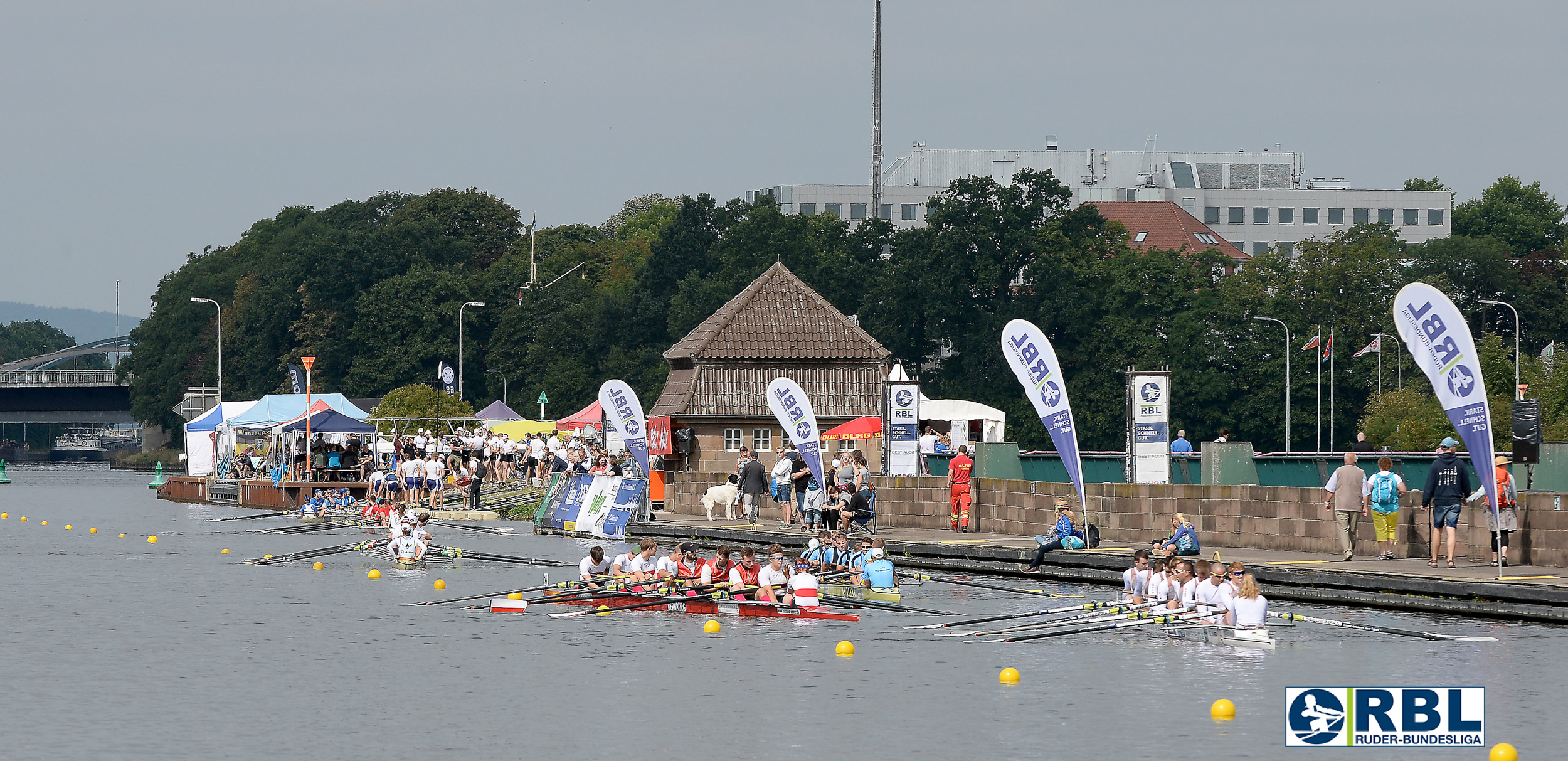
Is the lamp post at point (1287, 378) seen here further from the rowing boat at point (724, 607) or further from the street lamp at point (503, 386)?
the rowing boat at point (724, 607)

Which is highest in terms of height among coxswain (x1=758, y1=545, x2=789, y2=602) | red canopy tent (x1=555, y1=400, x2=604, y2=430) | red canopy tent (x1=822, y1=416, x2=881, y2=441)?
red canopy tent (x1=555, y1=400, x2=604, y2=430)

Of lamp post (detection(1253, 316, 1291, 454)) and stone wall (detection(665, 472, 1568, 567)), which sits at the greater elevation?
lamp post (detection(1253, 316, 1291, 454))

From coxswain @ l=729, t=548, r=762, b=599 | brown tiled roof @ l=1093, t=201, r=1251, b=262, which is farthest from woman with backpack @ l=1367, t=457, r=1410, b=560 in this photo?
brown tiled roof @ l=1093, t=201, r=1251, b=262

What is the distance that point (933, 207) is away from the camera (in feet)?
289

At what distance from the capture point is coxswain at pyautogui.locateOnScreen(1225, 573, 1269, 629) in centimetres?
2147

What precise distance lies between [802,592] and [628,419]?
18.7 meters

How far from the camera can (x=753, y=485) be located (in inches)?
1666

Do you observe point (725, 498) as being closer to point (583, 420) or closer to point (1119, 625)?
point (583, 420)

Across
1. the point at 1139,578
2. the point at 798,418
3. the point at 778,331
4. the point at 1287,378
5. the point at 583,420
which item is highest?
the point at 778,331

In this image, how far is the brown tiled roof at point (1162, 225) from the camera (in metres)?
130

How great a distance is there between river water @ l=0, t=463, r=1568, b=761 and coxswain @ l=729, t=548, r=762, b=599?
85 centimetres

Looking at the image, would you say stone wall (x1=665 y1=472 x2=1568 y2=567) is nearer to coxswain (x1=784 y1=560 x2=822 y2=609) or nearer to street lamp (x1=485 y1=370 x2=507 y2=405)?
coxswain (x1=784 y1=560 x2=822 y2=609)

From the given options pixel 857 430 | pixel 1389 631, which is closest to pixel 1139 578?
pixel 1389 631

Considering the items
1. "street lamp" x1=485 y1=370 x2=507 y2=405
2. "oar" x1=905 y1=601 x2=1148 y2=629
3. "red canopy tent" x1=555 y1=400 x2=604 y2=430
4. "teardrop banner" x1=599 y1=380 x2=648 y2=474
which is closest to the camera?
"oar" x1=905 y1=601 x2=1148 y2=629
